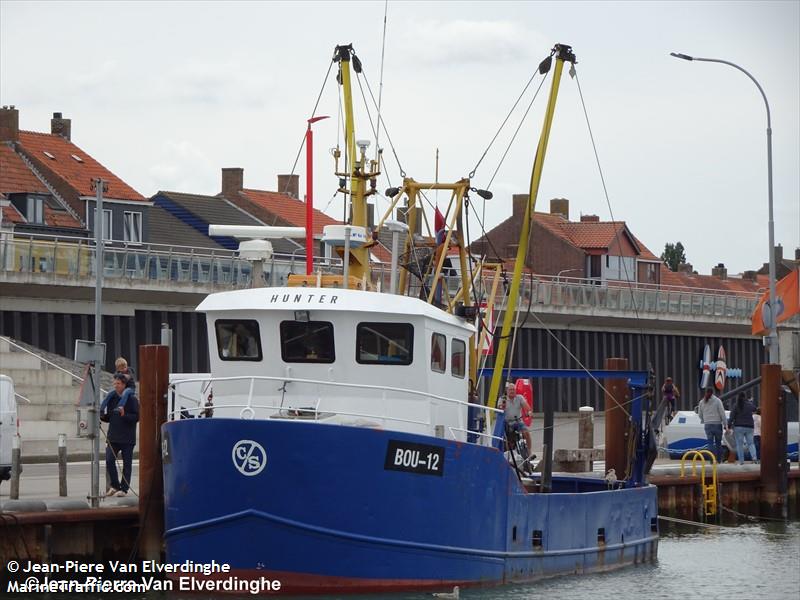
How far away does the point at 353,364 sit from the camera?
2148cm

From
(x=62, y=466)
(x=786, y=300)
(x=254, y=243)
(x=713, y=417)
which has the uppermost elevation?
(x=786, y=300)

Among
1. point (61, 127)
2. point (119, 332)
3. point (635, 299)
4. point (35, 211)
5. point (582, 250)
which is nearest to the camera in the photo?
point (119, 332)

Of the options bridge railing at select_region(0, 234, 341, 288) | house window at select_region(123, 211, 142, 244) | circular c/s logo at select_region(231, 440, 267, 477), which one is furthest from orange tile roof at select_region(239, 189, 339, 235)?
circular c/s logo at select_region(231, 440, 267, 477)

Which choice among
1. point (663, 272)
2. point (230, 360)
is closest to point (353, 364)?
point (230, 360)

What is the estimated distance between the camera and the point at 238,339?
22.0 metres

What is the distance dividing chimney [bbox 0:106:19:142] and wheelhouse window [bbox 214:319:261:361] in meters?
51.4

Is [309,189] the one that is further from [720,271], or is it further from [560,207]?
[720,271]

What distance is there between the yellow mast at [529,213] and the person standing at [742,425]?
12572mm

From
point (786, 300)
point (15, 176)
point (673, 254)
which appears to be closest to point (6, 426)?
point (786, 300)

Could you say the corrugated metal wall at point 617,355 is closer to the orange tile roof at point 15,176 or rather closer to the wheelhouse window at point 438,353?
the orange tile roof at point 15,176

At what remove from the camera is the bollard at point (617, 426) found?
3141cm

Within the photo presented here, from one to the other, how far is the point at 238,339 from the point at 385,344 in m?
2.06

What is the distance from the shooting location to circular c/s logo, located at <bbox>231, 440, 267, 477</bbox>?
65.6 ft

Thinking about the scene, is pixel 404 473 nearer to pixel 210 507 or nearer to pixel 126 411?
pixel 210 507
